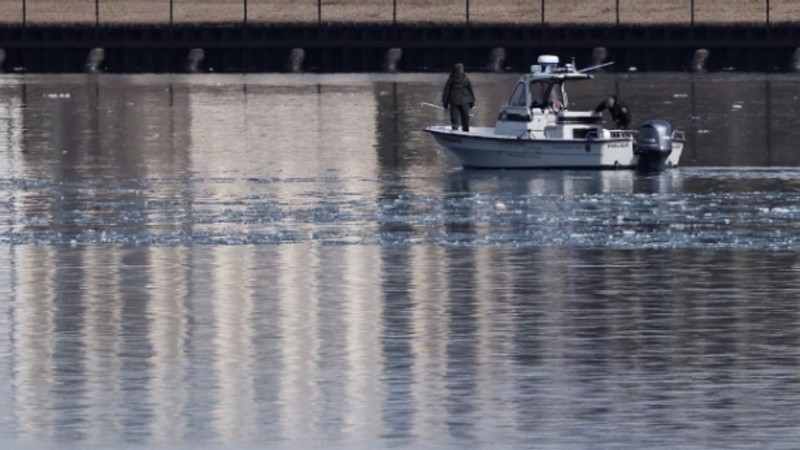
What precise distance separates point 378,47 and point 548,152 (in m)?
55.3

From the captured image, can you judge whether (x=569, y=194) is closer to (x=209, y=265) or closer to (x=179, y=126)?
(x=209, y=265)

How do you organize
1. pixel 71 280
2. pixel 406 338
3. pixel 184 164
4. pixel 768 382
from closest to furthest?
pixel 768 382 → pixel 406 338 → pixel 71 280 → pixel 184 164

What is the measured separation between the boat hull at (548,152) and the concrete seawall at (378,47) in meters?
51.0

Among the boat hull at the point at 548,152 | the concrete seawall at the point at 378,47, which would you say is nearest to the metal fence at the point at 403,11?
the concrete seawall at the point at 378,47

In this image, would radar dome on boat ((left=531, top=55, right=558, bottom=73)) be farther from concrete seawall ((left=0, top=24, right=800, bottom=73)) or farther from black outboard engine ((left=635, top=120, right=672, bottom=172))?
concrete seawall ((left=0, top=24, right=800, bottom=73))

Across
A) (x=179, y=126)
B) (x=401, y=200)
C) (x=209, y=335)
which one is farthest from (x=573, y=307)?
(x=179, y=126)

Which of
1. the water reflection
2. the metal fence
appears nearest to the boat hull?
the water reflection

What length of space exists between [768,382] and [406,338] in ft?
11.6

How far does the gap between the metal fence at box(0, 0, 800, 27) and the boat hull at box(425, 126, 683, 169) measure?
230 feet

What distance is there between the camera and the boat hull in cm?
3900

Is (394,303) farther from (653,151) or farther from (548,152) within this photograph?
(548,152)

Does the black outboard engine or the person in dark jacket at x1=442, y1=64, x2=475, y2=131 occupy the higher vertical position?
the person in dark jacket at x1=442, y1=64, x2=475, y2=131

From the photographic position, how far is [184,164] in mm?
42062

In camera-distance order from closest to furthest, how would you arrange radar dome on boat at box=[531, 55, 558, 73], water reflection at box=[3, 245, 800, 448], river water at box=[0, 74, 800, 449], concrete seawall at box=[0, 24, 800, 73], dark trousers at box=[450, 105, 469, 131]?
water reflection at box=[3, 245, 800, 448] < river water at box=[0, 74, 800, 449] < radar dome on boat at box=[531, 55, 558, 73] < dark trousers at box=[450, 105, 469, 131] < concrete seawall at box=[0, 24, 800, 73]
